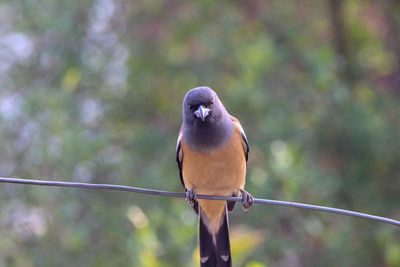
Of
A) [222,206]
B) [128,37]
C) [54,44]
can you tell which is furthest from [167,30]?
[222,206]

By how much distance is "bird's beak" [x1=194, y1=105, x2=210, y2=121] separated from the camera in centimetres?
398

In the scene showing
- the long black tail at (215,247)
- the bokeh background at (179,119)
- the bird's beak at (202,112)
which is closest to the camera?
the bird's beak at (202,112)

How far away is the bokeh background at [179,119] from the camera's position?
5.83m

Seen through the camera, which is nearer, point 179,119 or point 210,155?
point 210,155

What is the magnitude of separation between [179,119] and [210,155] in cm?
319

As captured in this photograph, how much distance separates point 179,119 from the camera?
23.6 ft

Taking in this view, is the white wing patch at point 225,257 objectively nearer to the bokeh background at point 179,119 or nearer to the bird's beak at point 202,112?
the bokeh background at point 179,119

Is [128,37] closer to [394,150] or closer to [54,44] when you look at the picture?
[54,44]

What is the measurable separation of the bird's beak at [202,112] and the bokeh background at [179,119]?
1.35 metres

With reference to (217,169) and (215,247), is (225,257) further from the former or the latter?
(217,169)

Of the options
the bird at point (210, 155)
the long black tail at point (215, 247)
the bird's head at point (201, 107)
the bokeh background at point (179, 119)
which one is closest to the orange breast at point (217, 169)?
the bird at point (210, 155)

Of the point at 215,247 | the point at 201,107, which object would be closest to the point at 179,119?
the point at 215,247

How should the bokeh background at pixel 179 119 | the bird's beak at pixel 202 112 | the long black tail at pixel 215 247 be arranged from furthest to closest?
the bokeh background at pixel 179 119, the long black tail at pixel 215 247, the bird's beak at pixel 202 112

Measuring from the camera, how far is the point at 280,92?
7.06 meters
